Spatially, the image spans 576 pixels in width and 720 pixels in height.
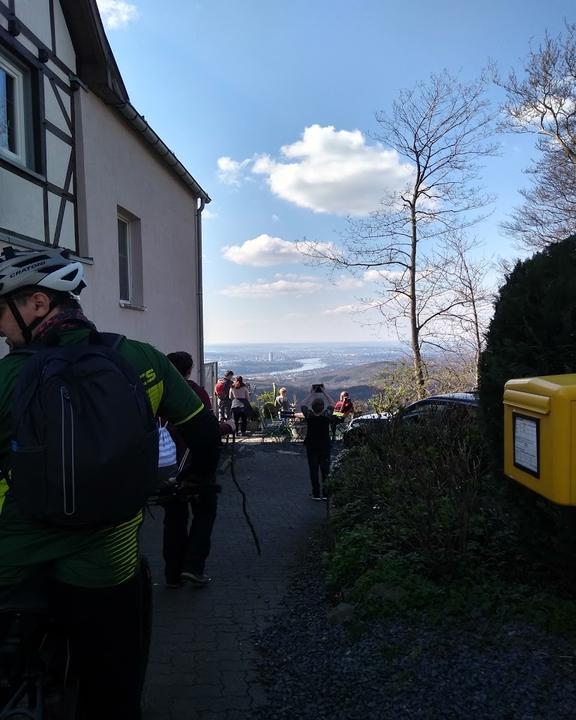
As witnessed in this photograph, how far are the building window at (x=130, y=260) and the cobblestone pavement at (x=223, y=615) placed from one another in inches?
162

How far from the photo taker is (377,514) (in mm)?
5039

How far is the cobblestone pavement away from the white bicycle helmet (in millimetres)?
2145

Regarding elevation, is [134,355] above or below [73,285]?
below

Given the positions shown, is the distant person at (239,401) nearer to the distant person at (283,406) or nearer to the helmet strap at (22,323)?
the distant person at (283,406)

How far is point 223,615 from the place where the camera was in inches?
164

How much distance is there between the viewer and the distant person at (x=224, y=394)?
57.2 feet

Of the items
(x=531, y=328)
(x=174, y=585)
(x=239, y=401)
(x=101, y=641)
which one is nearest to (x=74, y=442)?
(x=101, y=641)

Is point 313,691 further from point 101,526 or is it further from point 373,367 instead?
point 373,367

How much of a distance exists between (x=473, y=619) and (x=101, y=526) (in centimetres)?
229

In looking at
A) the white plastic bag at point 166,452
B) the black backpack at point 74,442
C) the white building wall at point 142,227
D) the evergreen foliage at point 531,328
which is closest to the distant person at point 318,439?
the white building wall at point 142,227

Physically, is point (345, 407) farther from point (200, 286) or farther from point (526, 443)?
point (526, 443)

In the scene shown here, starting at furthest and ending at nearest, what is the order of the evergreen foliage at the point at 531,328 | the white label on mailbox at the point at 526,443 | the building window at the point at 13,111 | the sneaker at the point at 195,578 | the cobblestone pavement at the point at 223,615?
the building window at the point at 13,111, the sneaker at the point at 195,578, the evergreen foliage at the point at 531,328, the cobblestone pavement at the point at 223,615, the white label on mailbox at the point at 526,443

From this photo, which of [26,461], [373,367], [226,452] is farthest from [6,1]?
[373,367]

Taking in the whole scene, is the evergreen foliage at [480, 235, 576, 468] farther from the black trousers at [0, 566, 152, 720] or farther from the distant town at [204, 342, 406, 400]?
the distant town at [204, 342, 406, 400]
